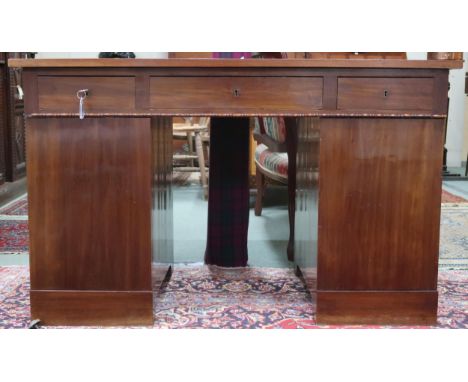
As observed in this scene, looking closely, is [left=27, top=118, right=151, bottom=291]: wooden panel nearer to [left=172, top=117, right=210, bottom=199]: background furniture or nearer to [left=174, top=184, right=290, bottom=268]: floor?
[left=174, top=184, right=290, bottom=268]: floor

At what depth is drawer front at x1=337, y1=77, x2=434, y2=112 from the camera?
2121 millimetres

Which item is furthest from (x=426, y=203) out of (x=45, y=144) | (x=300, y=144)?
(x=45, y=144)

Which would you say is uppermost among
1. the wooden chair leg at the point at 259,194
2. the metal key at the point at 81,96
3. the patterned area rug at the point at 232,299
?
the metal key at the point at 81,96

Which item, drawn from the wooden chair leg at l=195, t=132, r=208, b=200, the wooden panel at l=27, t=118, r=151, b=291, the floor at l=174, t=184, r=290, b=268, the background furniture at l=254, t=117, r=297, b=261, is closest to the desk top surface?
the wooden panel at l=27, t=118, r=151, b=291

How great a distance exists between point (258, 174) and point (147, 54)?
3.22 m

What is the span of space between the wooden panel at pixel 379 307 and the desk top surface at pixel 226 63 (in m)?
0.81

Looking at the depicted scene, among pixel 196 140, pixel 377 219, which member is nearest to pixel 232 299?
pixel 377 219

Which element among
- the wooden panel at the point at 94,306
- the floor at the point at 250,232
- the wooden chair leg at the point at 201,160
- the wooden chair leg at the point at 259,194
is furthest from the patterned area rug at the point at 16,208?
the wooden panel at the point at 94,306

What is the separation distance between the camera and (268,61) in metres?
2.09

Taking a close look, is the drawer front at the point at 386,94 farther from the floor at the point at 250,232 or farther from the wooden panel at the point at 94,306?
the floor at the point at 250,232

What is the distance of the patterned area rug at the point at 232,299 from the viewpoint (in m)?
2.33

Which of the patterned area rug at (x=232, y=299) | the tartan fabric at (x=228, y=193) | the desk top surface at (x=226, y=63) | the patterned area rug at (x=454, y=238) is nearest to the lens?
the desk top surface at (x=226, y=63)

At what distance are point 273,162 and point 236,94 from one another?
2019 mm

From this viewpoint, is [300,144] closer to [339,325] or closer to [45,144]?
[339,325]
